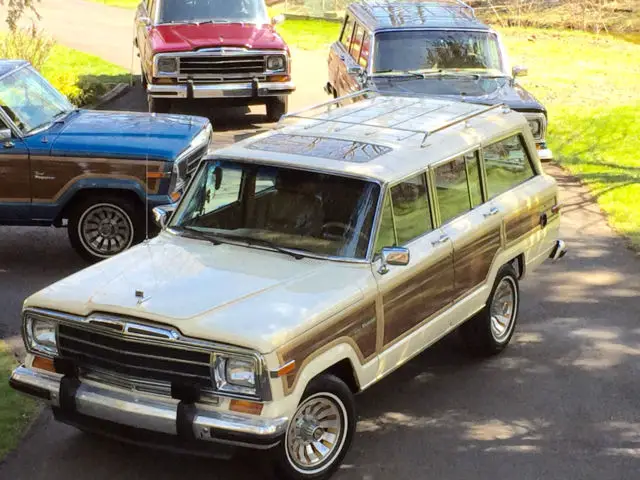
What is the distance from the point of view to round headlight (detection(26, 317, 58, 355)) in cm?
630

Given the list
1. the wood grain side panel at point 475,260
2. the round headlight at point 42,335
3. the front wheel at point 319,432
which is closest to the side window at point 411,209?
the wood grain side panel at point 475,260

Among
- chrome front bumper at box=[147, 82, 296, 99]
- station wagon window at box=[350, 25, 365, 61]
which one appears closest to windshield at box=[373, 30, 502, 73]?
station wagon window at box=[350, 25, 365, 61]

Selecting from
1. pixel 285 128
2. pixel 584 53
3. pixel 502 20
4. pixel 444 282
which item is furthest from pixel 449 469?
pixel 502 20

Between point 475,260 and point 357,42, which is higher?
point 357,42

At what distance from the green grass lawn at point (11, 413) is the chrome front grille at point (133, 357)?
3.40 ft

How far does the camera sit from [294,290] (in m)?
6.29

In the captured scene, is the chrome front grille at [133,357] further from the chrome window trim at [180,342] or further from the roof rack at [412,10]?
the roof rack at [412,10]

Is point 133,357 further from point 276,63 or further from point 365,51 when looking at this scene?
point 276,63

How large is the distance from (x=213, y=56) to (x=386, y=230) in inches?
354

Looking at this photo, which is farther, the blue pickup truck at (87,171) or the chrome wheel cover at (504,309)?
the blue pickup truck at (87,171)

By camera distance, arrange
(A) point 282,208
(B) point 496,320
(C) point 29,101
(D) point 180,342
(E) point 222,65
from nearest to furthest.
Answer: (D) point 180,342
(A) point 282,208
(B) point 496,320
(C) point 29,101
(E) point 222,65

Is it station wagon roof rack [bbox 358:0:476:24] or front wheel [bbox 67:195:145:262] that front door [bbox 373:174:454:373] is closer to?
front wheel [bbox 67:195:145:262]

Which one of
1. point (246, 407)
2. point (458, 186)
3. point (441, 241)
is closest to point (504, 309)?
point (458, 186)

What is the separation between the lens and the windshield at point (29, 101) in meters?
10.3
